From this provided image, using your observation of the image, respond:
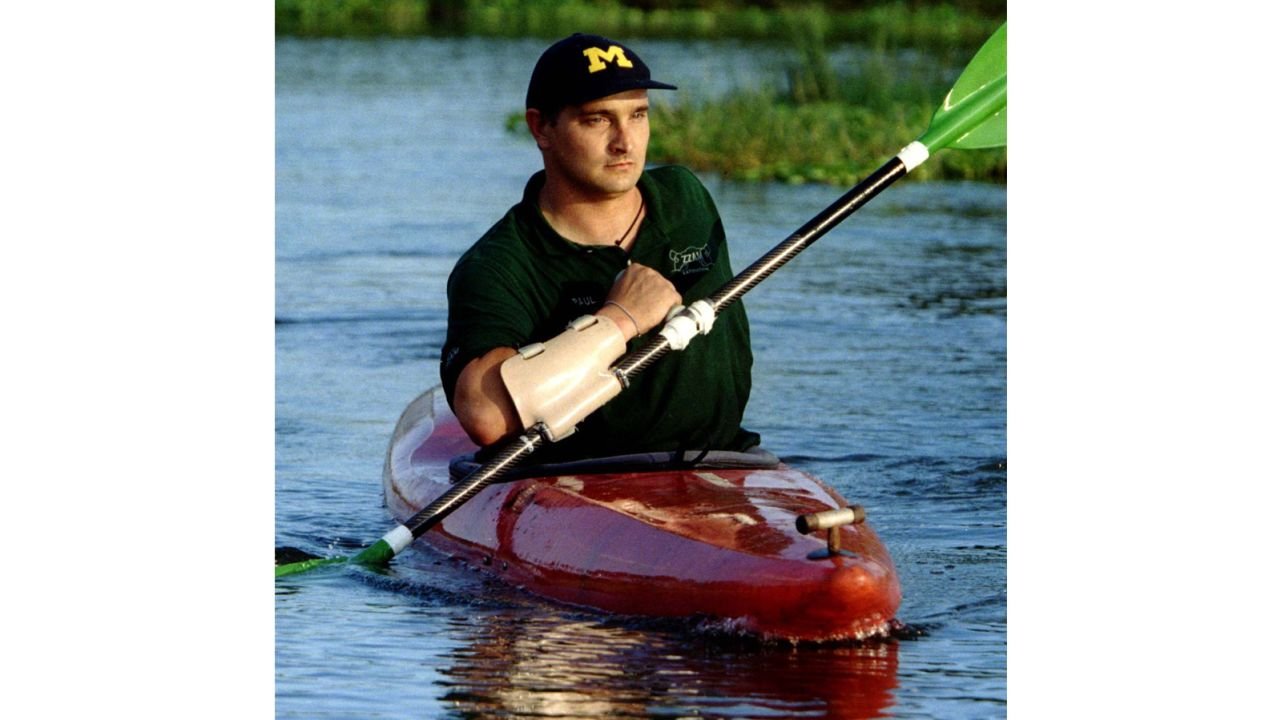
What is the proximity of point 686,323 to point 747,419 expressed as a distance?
2834mm

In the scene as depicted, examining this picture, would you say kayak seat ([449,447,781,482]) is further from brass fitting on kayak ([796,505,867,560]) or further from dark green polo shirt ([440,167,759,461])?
brass fitting on kayak ([796,505,867,560])

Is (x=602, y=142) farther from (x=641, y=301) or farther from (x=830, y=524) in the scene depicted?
(x=830, y=524)

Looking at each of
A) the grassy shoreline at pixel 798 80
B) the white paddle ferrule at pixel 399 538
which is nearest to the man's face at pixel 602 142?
the white paddle ferrule at pixel 399 538

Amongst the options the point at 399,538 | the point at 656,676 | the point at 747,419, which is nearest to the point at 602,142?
the point at 399,538

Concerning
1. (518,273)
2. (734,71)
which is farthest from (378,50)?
(518,273)

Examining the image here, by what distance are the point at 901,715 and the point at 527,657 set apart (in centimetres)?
84
